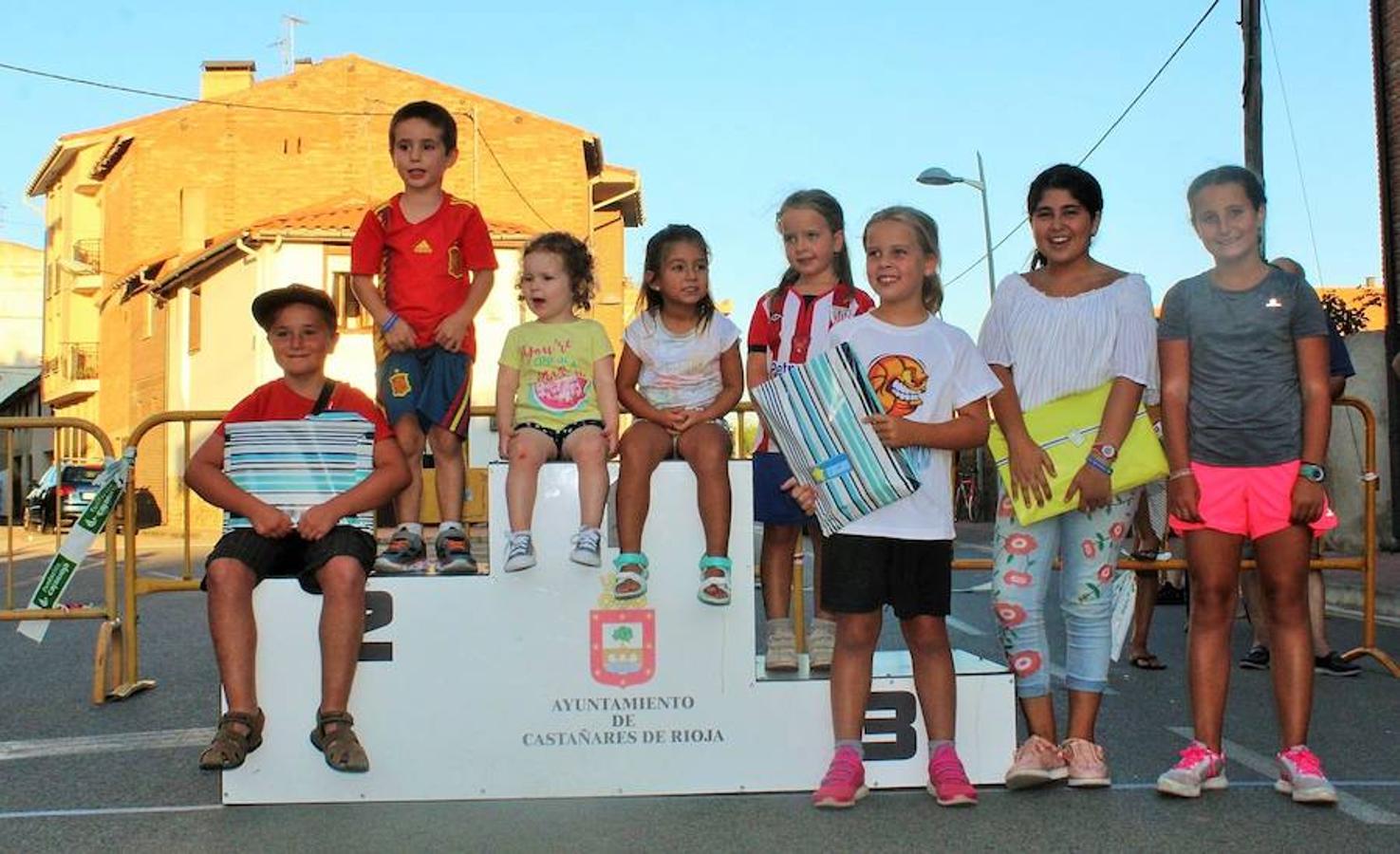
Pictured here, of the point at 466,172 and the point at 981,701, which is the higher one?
the point at 466,172

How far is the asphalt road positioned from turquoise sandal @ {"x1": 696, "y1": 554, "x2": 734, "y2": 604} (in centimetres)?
50

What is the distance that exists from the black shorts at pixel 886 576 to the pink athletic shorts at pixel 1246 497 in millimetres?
887

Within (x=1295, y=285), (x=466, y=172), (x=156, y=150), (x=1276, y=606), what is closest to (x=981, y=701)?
(x=1276, y=606)

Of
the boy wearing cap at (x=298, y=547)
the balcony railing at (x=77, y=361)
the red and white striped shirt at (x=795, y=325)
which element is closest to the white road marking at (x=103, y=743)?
the boy wearing cap at (x=298, y=547)

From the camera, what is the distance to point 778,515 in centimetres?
566

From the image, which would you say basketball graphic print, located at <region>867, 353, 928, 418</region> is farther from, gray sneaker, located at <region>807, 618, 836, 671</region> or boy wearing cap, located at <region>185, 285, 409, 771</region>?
boy wearing cap, located at <region>185, 285, 409, 771</region>

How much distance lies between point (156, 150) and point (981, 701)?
139 feet

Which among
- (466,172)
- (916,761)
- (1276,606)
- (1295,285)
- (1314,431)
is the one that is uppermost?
(466,172)

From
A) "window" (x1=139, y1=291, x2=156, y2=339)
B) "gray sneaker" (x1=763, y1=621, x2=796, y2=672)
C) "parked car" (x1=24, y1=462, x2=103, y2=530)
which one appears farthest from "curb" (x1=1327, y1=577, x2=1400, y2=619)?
"window" (x1=139, y1=291, x2=156, y2=339)

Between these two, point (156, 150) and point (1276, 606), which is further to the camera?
point (156, 150)

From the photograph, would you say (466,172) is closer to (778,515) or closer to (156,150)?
(156,150)

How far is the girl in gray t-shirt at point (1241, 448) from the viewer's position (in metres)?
4.81

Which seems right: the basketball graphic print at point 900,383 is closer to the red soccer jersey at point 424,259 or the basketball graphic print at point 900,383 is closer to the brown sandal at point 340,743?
the red soccer jersey at point 424,259

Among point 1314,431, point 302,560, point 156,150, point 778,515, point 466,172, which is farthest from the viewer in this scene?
point 156,150
